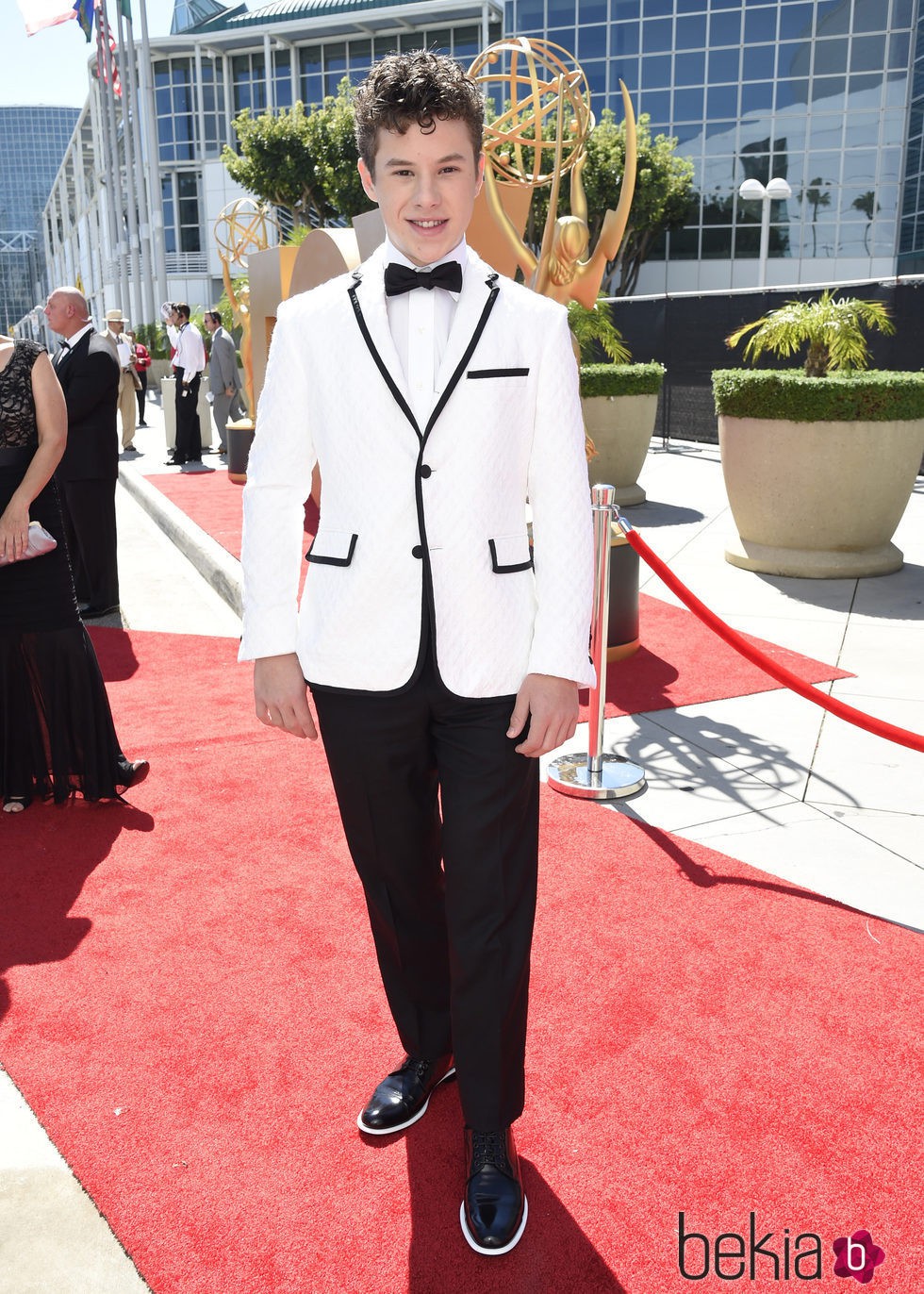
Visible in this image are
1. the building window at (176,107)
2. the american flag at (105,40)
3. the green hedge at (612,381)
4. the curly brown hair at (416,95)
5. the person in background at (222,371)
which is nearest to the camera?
the curly brown hair at (416,95)

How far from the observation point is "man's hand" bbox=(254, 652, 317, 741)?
85.9 inches

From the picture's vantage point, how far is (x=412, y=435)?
6.63ft

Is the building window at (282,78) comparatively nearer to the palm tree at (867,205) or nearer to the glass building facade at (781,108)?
the glass building facade at (781,108)

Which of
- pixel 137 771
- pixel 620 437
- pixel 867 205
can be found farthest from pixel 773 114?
pixel 137 771

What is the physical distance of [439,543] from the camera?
6.69 feet

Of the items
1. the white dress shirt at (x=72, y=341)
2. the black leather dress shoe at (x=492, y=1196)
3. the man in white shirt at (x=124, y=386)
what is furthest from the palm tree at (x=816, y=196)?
the black leather dress shoe at (x=492, y=1196)

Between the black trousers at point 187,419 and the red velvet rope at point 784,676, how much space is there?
12.4 meters

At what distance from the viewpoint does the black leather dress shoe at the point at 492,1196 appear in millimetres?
2184

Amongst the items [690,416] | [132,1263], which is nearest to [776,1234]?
[132,1263]

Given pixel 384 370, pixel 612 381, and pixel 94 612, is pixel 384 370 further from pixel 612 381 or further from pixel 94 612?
pixel 612 381

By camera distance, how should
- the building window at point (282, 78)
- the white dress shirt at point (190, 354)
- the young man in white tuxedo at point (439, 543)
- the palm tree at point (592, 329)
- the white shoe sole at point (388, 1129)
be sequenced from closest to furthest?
the young man in white tuxedo at point (439, 543)
the white shoe sole at point (388, 1129)
the palm tree at point (592, 329)
the white dress shirt at point (190, 354)
the building window at point (282, 78)

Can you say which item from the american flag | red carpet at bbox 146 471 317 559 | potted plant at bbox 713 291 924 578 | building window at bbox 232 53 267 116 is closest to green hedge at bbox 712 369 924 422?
potted plant at bbox 713 291 924 578

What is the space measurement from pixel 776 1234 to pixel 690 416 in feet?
50.5

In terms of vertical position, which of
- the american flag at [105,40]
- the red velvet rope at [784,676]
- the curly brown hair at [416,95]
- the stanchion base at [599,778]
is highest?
the american flag at [105,40]
